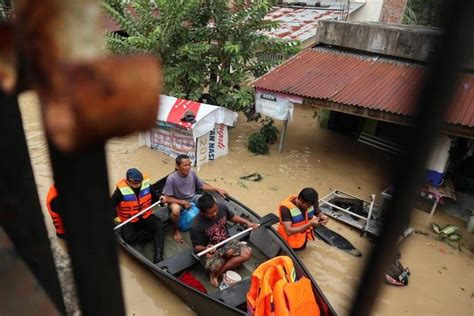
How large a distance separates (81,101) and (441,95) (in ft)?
1.58

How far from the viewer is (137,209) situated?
564 centimetres

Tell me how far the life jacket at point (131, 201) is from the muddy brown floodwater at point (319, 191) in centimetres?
66

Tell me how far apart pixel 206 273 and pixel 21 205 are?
454 cm

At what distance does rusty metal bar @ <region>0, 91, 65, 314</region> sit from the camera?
2.86ft

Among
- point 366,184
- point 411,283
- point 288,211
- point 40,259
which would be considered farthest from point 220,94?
point 40,259

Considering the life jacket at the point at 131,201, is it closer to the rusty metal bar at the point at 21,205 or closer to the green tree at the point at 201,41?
the green tree at the point at 201,41

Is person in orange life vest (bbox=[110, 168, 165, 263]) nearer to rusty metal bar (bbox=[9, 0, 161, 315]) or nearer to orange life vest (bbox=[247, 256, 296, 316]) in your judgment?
orange life vest (bbox=[247, 256, 296, 316])

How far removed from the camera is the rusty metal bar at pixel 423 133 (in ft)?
1.55

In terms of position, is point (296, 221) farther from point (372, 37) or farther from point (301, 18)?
point (301, 18)

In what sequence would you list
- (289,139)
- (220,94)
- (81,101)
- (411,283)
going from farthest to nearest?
(289,139) < (220,94) < (411,283) < (81,101)

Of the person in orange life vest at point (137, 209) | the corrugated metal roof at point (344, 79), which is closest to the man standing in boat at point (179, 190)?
the person in orange life vest at point (137, 209)

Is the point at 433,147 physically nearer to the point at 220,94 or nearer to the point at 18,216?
the point at 18,216

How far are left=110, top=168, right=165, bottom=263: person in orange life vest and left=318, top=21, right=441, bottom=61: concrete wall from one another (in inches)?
242

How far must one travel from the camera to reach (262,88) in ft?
29.1
